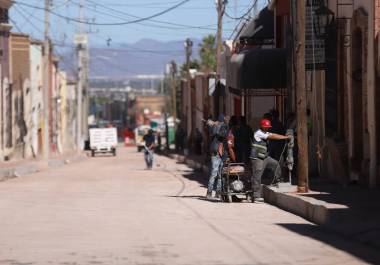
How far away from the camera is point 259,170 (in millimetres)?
22938

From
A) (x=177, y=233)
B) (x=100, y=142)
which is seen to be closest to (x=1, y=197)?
(x=177, y=233)

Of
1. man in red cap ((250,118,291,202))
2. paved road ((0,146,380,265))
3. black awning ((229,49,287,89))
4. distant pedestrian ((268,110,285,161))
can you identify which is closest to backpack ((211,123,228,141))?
man in red cap ((250,118,291,202))

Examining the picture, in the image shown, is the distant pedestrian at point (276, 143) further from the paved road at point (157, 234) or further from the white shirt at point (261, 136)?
the white shirt at point (261, 136)

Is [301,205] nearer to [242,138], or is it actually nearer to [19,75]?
[242,138]

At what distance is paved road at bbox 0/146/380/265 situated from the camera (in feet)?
43.4

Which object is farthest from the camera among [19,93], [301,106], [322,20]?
[19,93]

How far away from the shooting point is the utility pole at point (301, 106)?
877 inches

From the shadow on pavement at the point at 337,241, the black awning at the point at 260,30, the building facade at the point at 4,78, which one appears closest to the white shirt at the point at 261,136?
the shadow on pavement at the point at 337,241

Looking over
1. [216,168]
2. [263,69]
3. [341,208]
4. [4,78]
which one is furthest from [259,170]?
[4,78]

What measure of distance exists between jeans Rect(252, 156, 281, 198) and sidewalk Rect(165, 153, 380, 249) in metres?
0.32

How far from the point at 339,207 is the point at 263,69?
43.5 ft

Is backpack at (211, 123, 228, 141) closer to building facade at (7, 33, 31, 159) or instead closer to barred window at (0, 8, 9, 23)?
barred window at (0, 8, 9, 23)

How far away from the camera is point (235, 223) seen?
18266 millimetres

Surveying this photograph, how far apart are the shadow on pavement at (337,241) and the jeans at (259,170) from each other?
477cm
